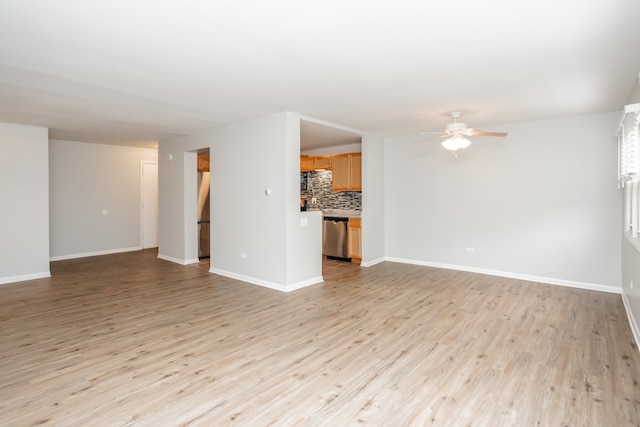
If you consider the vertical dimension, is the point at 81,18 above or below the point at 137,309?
above

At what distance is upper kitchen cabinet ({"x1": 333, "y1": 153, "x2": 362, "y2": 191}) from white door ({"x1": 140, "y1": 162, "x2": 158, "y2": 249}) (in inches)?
184

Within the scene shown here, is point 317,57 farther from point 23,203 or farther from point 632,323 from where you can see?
point 23,203

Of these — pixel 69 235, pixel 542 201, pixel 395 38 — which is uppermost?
pixel 395 38

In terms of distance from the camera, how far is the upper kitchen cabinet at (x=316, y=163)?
25.6 feet

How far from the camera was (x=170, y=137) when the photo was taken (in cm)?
693

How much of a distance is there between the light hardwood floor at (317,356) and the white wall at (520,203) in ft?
1.79

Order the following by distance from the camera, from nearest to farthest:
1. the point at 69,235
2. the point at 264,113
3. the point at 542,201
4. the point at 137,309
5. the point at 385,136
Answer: the point at 137,309 → the point at 264,113 → the point at 542,201 → the point at 385,136 → the point at 69,235

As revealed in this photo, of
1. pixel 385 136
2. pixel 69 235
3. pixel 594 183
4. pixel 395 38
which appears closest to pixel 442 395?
pixel 395 38

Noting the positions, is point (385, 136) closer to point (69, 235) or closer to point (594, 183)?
point (594, 183)

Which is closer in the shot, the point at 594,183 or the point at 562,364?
the point at 562,364

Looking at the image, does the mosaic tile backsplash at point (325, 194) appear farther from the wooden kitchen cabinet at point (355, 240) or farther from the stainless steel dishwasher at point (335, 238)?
the wooden kitchen cabinet at point (355, 240)

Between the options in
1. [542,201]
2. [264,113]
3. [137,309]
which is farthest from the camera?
[542,201]

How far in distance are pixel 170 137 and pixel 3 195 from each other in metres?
2.73

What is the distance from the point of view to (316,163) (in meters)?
7.96
